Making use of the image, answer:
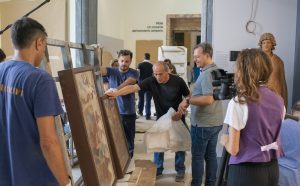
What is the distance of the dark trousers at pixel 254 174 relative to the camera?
6.12ft

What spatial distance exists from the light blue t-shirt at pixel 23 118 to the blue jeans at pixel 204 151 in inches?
68.1

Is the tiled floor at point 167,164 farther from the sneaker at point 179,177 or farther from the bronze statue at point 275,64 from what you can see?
the bronze statue at point 275,64

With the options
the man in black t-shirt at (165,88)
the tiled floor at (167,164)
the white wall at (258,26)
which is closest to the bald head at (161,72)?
the man in black t-shirt at (165,88)

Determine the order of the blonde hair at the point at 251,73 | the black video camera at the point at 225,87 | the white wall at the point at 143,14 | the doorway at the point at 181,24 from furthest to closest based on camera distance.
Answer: the doorway at the point at 181,24
the white wall at the point at 143,14
the black video camera at the point at 225,87
the blonde hair at the point at 251,73

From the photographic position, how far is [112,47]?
8992 millimetres

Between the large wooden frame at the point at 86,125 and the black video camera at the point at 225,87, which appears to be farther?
the black video camera at the point at 225,87

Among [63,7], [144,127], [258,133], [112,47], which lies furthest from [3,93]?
[112,47]

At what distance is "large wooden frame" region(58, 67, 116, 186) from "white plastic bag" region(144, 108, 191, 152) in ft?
4.05

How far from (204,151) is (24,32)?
82.9 inches

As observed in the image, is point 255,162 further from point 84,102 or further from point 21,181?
point 21,181

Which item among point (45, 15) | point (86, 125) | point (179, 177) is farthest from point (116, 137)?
point (45, 15)

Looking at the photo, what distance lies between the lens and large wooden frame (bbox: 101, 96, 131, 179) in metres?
2.56

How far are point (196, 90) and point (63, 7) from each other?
238 centimetres

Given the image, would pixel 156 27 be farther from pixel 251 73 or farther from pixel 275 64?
pixel 251 73
